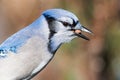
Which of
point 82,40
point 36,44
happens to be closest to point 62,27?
point 36,44

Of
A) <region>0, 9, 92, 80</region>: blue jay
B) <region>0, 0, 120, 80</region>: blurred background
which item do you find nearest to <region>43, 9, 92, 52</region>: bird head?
<region>0, 9, 92, 80</region>: blue jay

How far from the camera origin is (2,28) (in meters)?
2.52

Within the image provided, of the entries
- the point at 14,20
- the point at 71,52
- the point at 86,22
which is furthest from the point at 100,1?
the point at 14,20

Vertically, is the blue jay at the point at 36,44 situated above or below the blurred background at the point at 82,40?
above

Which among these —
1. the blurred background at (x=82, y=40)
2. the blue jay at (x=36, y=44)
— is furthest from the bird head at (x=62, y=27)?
the blurred background at (x=82, y=40)

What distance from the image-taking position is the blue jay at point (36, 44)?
960 mm

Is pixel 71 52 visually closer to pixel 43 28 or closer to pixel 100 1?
pixel 100 1

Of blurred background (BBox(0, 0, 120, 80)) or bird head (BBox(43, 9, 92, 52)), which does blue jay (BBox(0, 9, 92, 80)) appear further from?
blurred background (BBox(0, 0, 120, 80))

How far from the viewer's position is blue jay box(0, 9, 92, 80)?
3.15 feet

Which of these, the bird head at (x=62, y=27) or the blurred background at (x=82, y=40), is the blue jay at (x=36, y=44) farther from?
the blurred background at (x=82, y=40)

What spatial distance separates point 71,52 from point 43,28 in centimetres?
186

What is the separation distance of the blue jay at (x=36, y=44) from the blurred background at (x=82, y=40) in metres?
1.41

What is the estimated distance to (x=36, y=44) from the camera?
1015 mm

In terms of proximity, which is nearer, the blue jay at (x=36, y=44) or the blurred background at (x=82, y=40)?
the blue jay at (x=36, y=44)
